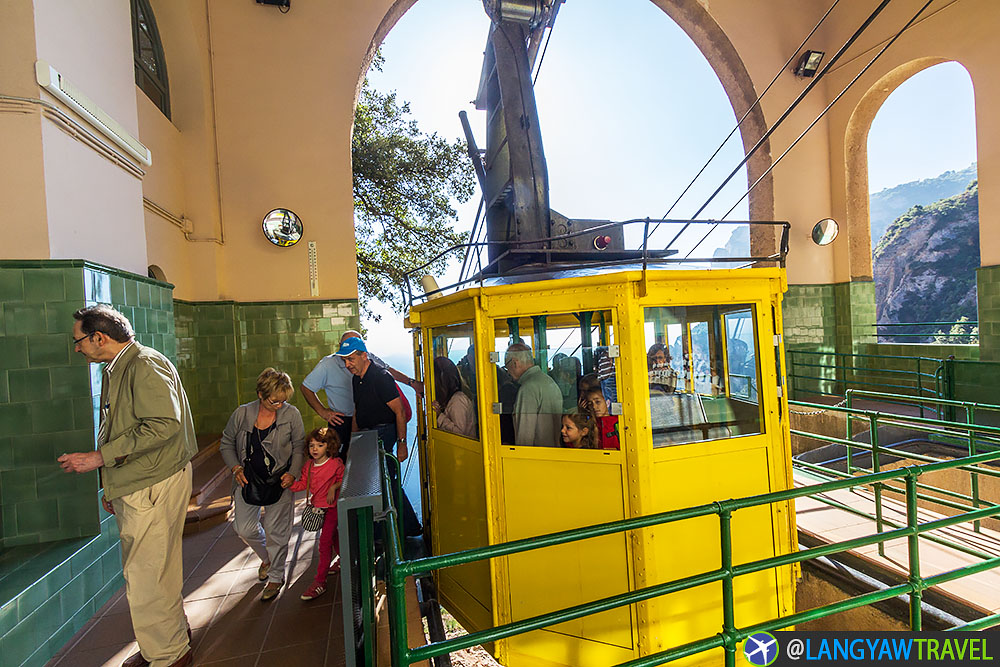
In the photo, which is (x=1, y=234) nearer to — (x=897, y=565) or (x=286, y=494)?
(x=286, y=494)

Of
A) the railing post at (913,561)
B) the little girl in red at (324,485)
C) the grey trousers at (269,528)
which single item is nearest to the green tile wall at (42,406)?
the grey trousers at (269,528)

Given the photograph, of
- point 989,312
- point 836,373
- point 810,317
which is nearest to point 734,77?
point 810,317

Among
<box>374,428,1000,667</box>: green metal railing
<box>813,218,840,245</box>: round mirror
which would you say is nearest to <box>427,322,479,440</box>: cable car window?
<box>374,428,1000,667</box>: green metal railing

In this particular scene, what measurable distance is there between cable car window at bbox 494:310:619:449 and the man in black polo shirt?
50.1 inches

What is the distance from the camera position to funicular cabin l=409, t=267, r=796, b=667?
10.1 ft

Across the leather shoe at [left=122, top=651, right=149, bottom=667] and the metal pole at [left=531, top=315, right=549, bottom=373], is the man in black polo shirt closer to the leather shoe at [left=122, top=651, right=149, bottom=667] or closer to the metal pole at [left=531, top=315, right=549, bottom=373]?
the metal pole at [left=531, top=315, right=549, bottom=373]

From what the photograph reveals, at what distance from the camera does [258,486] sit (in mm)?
3324

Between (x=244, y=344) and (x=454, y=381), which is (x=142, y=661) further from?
(x=244, y=344)

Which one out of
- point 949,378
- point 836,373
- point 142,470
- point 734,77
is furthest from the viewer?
point 836,373

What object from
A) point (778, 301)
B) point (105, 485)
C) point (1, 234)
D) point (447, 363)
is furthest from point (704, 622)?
point (1, 234)

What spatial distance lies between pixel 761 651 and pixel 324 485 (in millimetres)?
2750

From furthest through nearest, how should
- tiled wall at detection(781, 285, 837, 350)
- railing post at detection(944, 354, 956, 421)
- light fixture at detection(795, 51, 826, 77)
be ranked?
tiled wall at detection(781, 285, 837, 350) → light fixture at detection(795, 51, 826, 77) → railing post at detection(944, 354, 956, 421)

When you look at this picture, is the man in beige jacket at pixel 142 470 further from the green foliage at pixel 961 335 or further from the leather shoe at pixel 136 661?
the green foliage at pixel 961 335

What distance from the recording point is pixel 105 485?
251 centimetres
